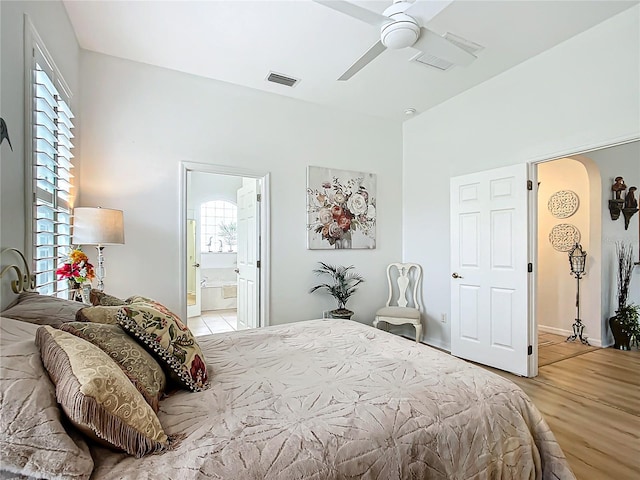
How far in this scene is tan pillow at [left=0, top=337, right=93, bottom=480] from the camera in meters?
0.76

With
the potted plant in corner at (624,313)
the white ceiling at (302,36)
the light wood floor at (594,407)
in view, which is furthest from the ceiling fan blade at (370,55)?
the potted plant in corner at (624,313)

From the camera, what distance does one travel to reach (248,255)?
169 inches

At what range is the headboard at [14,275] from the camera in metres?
1.45

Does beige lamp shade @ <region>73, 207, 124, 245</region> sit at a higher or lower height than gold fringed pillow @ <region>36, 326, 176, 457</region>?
higher

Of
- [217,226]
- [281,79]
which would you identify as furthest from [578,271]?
[217,226]

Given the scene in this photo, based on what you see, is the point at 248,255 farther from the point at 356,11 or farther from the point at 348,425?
the point at 348,425

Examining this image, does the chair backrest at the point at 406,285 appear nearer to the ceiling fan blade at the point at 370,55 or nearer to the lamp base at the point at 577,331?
the lamp base at the point at 577,331

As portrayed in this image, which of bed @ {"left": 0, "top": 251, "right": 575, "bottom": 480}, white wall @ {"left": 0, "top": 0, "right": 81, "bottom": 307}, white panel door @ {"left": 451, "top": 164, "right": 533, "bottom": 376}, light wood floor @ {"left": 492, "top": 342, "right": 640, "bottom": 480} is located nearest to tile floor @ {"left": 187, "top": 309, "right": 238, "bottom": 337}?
white panel door @ {"left": 451, "top": 164, "right": 533, "bottom": 376}

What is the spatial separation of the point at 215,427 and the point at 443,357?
1.18 metres

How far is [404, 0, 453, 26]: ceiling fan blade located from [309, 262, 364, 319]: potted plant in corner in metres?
2.82

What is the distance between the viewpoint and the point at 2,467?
2.40ft

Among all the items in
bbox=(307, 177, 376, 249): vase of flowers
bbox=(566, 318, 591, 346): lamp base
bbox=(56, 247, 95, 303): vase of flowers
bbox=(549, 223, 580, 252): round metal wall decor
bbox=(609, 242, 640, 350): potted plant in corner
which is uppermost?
bbox=(307, 177, 376, 249): vase of flowers

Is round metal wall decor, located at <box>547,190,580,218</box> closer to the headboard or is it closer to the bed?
the bed

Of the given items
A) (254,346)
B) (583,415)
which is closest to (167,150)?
(254,346)
